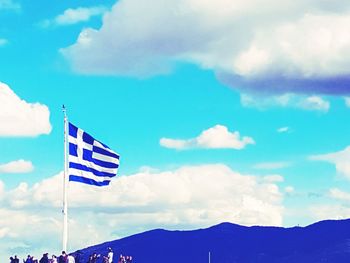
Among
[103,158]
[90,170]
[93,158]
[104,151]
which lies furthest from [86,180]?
[104,151]

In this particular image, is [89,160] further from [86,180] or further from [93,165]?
[86,180]

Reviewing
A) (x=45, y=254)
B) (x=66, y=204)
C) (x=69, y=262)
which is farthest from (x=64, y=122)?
(x=45, y=254)

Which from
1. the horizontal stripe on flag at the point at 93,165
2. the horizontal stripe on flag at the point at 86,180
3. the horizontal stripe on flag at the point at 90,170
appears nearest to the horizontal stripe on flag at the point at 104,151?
the horizontal stripe on flag at the point at 93,165

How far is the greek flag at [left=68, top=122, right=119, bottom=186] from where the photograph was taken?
51.0 m

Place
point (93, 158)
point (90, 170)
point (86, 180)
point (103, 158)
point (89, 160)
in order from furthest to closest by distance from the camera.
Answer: point (103, 158), point (93, 158), point (89, 160), point (90, 170), point (86, 180)

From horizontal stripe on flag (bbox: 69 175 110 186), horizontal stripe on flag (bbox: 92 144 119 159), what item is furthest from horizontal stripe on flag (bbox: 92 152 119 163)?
horizontal stripe on flag (bbox: 69 175 110 186)

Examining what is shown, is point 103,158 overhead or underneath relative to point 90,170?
overhead

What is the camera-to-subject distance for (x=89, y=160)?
52.1 m

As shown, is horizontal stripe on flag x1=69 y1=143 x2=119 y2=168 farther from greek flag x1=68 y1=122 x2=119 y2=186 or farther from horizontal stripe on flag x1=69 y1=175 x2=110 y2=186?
horizontal stripe on flag x1=69 y1=175 x2=110 y2=186

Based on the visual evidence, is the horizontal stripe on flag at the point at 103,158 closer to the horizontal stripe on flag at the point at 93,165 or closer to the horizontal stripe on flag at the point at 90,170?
the horizontal stripe on flag at the point at 93,165

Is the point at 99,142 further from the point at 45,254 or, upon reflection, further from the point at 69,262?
the point at 45,254

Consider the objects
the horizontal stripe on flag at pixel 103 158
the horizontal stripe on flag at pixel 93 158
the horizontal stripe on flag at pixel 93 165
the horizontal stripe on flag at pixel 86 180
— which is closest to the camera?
the horizontal stripe on flag at pixel 86 180

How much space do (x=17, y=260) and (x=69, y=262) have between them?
12.9 metres

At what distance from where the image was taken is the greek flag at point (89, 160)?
5103cm
